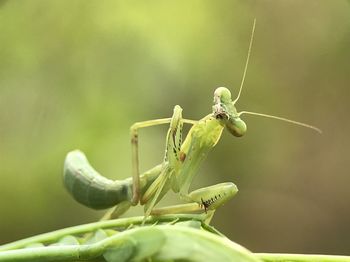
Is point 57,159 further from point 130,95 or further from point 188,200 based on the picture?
point 188,200

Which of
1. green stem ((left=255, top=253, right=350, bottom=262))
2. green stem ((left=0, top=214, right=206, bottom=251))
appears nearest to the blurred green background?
green stem ((left=0, top=214, right=206, bottom=251))

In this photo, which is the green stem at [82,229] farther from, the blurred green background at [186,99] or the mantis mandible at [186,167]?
the blurred green background at [186,99]

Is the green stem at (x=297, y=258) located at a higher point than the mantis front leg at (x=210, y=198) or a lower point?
lower

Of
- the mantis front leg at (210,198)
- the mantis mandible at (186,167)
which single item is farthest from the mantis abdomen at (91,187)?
the mantis front leg at (210,198)

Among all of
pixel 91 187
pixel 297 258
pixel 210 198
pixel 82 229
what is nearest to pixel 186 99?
pixel 91 187

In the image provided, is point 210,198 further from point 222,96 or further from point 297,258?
point 297,258

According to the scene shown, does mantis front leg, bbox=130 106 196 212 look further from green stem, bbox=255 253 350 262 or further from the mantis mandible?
green stem, bbox=255 253 350 262
